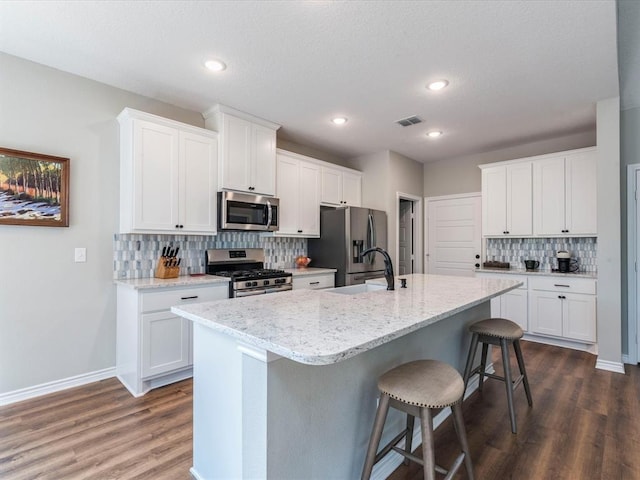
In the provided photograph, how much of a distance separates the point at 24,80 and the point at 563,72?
170 inches

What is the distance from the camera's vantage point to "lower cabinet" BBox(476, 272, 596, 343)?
358cm

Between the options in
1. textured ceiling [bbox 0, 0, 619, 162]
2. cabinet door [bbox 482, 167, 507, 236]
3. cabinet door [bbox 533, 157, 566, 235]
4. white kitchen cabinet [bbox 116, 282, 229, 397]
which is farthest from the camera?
cabinet door [bbox 482, 167, 507, 236]

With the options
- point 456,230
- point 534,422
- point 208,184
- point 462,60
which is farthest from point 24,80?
point 456,230

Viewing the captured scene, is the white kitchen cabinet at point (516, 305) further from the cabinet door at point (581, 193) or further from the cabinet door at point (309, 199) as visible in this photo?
the cabinet door at point (309, 199)

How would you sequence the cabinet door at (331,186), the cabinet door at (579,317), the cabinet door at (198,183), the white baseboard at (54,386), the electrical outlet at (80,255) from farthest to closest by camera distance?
the cabinet door at (331,186), the cabinet door at (579,317), the cabinet door at (198,183), the electrical outlet at (80,255), the white baseboard at (54,386)

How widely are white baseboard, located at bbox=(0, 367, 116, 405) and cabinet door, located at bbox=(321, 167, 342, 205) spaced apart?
312 centimetres

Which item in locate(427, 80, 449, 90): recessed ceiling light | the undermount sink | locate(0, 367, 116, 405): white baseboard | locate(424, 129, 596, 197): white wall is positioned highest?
locate(427, 80, 449, 90): recessed ceiling light

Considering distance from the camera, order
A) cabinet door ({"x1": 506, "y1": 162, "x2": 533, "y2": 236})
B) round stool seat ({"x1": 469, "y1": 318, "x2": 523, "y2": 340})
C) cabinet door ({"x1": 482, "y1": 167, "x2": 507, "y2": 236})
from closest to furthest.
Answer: round stool seat ({"x1": 469, "y1": 318, "x2": 523, "y2": 340})
cabinet door ({"x1": 506, "y1": 162, "x2": 533, "y2": 236})
cabinet door ({"x1": 482, "y1": 167, "x2": 507, "y2": 236})

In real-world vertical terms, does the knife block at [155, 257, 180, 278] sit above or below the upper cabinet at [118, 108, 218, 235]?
below

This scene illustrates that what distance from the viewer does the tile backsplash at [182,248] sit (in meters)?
3.02

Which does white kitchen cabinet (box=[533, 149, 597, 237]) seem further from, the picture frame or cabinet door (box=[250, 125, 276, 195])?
the picture frame

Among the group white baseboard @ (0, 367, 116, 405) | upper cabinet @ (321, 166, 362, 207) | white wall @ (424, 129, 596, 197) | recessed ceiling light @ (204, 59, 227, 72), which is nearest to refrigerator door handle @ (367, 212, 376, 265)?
upper cabinet @ (321, 166, 362, 207)

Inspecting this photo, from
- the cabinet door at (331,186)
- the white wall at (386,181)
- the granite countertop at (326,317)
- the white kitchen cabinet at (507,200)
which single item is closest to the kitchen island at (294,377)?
the granite countertop at (326,317)

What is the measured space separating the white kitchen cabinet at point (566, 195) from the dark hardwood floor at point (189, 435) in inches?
70.8
